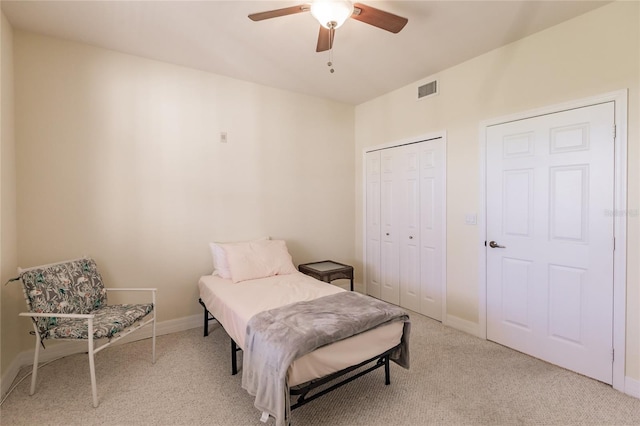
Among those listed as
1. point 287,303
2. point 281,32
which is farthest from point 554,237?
point 281,32

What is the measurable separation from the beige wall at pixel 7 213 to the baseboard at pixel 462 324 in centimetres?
383

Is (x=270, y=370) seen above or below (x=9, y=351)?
above

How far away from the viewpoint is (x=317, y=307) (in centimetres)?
215

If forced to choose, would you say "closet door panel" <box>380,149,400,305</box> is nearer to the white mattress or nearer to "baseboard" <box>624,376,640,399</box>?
the white mattress

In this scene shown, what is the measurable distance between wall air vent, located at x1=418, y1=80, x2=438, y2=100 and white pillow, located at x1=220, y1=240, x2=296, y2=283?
2.38 meters

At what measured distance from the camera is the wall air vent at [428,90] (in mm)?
3365

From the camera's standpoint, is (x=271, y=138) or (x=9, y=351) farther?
(x=271, y=138)

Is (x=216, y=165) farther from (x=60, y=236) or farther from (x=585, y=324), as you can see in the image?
(x=585, y=324)

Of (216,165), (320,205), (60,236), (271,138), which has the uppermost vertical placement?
(271,138)

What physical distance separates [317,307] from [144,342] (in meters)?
1.93

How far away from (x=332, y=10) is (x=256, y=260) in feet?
7.44

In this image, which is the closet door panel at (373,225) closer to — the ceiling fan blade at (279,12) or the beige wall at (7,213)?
the ceiling fan blade at (279,12)

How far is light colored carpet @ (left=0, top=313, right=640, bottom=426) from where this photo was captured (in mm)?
1889

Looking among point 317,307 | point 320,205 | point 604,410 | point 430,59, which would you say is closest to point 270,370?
point 317,307
